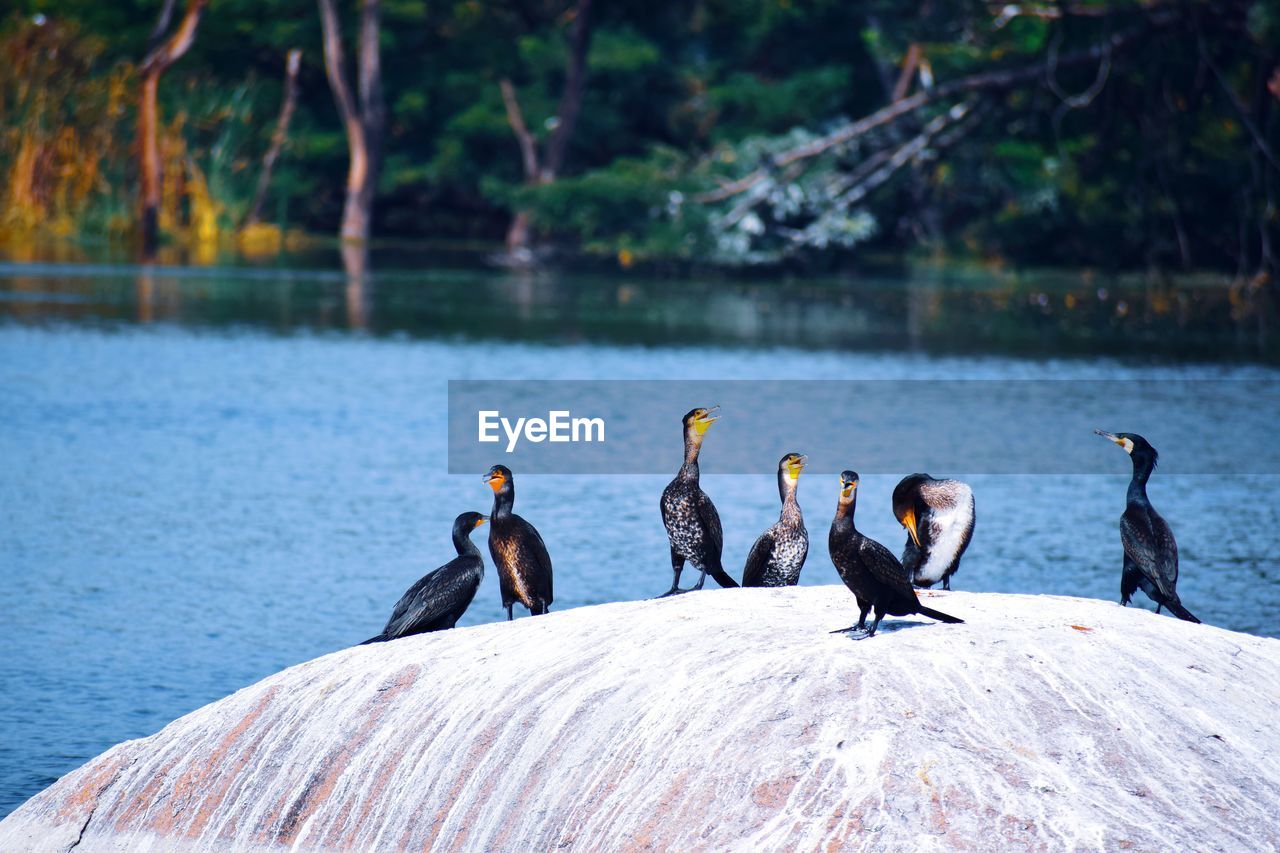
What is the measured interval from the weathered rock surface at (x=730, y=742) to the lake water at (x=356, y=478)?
130cm

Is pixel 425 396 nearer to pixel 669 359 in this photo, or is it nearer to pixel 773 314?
pixel 669 359

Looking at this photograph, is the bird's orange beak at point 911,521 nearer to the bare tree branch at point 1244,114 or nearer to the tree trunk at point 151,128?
the bare tree branch at point 1244,114

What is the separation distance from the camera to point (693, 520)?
734 cm

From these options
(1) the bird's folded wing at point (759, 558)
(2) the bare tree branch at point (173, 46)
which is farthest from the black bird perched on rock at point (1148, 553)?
(2) the bare tree branch at point (173, 46)

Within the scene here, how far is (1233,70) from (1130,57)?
3.18 meters

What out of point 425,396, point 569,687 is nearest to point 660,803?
point 569,687

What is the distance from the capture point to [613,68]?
41.8m

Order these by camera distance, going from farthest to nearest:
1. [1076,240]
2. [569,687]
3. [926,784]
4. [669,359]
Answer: [1076,240] < [669,359] < [569,687] < [926,784]

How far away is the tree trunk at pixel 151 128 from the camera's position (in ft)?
126

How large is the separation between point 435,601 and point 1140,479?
278 centimetres

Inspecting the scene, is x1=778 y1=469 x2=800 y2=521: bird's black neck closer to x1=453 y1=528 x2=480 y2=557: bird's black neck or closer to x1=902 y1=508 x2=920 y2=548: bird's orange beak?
x1=902 y1=508 x2=920 y2=548: bird's orange beak

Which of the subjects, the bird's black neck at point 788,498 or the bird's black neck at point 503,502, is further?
the bird's black neck at point 503,502

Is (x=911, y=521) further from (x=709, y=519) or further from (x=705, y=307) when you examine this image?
(x=705, y=307)

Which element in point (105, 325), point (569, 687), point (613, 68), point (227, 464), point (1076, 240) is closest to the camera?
point (569, 687)
